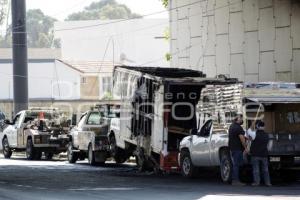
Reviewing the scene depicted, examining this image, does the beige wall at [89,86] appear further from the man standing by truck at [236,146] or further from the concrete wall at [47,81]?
the man standing by truck at [236,146]

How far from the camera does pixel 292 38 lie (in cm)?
2959

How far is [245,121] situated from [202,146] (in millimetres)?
1615

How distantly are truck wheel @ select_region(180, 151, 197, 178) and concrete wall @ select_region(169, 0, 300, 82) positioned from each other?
24.3 feet

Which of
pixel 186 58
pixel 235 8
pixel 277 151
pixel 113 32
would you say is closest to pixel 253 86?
pixel 277 151

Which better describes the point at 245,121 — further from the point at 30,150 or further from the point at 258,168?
the point at 30,150

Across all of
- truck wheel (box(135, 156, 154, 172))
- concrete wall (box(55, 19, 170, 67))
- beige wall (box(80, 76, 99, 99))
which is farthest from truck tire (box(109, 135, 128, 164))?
concrete wall (box(55, 19, 170, 67))

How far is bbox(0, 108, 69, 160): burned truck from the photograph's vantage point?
111 ft

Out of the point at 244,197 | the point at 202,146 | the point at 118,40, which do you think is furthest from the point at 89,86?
the point at 244,197

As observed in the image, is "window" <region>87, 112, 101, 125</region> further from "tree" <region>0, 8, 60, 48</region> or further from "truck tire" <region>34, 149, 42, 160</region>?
"tree" <region>0, 8, 60, 48</region>

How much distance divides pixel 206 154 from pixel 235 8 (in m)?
12.2

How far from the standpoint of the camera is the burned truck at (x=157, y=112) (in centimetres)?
2411

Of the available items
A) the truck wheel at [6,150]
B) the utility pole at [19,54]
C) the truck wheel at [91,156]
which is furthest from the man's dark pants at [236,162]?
the utility pole at [19,54]

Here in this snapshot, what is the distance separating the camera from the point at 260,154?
66.6ft

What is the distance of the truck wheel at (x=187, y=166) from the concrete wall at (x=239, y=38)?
7406 millimetres
